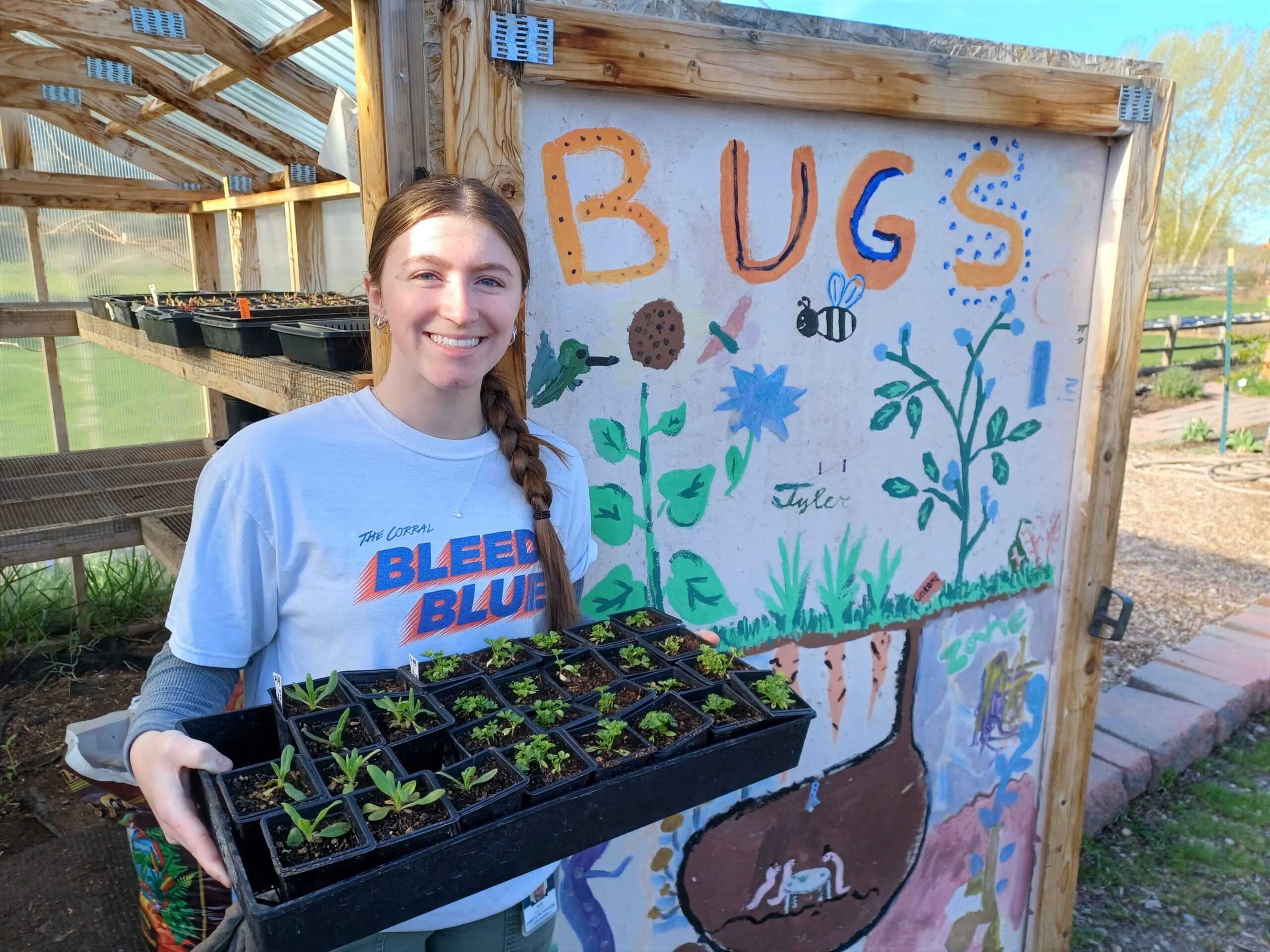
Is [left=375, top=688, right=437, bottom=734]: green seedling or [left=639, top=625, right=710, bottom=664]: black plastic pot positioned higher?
[left=375, top=688, right=437, bottom=734]: green seedling

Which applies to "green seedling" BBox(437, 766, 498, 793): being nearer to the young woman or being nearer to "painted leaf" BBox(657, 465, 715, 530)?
the young woman

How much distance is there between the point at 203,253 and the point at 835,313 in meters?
6.53

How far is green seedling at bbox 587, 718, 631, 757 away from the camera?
1.18 metres

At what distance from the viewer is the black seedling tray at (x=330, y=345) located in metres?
1.92

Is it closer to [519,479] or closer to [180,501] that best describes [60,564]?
[180,501]

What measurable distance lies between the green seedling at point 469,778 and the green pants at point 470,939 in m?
0.35

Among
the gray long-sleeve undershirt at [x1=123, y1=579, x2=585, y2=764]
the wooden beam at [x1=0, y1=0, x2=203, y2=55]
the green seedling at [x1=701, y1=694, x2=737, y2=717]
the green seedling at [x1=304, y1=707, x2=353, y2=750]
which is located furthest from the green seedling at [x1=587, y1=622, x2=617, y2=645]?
the wooden beam at [x1=0, y1=0, x2=203, y2=55]

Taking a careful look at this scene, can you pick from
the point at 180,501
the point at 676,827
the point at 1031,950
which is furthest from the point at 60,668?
the point at 1031,950

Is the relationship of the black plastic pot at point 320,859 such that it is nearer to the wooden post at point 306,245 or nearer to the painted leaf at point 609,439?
the painted leaf at point 609,439

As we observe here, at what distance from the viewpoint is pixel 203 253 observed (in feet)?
23.0

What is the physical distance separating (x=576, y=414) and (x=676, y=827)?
975mm

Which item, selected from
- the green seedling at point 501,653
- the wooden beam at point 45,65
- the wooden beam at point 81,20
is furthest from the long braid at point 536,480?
the wooden beam at point 45,65

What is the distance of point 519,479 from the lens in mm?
1399

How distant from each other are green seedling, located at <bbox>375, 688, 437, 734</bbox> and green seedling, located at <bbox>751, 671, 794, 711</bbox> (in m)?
0.50
